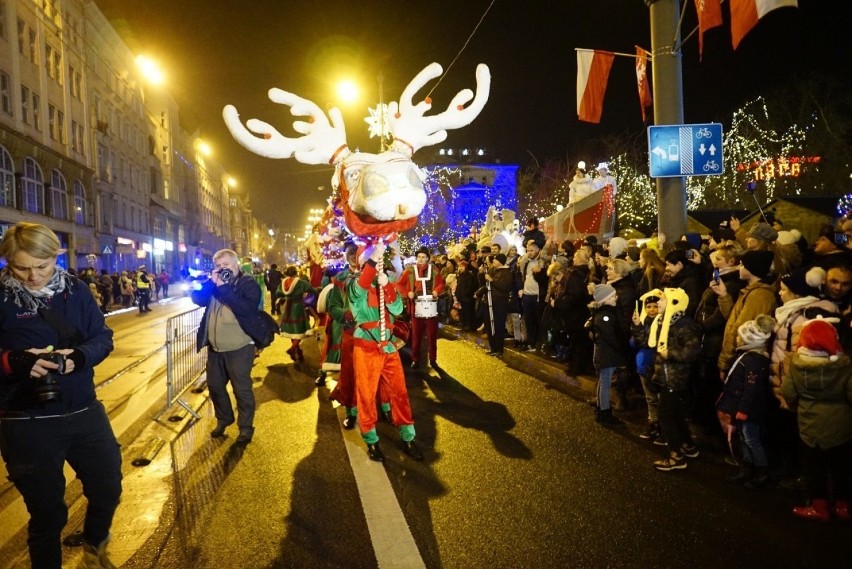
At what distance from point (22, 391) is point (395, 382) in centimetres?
303

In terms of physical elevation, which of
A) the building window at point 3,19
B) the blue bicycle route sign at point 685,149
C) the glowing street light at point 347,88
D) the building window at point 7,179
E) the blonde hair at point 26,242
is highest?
the building window at point 3,19

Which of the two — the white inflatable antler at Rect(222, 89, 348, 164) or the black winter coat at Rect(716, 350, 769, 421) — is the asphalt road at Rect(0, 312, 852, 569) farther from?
the white inflatable antler at Rect(222, 89, 348, 164)

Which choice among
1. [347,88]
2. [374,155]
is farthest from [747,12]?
[347,88]

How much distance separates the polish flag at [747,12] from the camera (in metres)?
6.59

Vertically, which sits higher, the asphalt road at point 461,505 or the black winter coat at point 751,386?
the black winter coat at point 751,386

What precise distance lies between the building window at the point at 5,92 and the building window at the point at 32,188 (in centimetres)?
236

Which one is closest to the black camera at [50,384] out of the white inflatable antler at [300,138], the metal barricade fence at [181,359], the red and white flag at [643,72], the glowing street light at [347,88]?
the white inflatable antler at [300,138]

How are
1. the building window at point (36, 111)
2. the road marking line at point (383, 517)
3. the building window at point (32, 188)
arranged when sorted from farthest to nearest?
the building window at point (36, 111)
the building window at point (32, 188)
the road marking line at point (383, 517)

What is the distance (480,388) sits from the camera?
Answer: 8.22m

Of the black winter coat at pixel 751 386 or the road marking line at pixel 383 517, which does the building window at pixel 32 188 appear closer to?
the road marking line at pixel 383 517

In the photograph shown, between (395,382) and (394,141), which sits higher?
(394,141)

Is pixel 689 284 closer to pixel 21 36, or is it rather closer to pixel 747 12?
pixel 747 12

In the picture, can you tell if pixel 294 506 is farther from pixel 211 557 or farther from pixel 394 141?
pixel 394 141

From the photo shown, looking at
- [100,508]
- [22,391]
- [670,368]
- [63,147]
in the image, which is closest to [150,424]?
[100,508]
